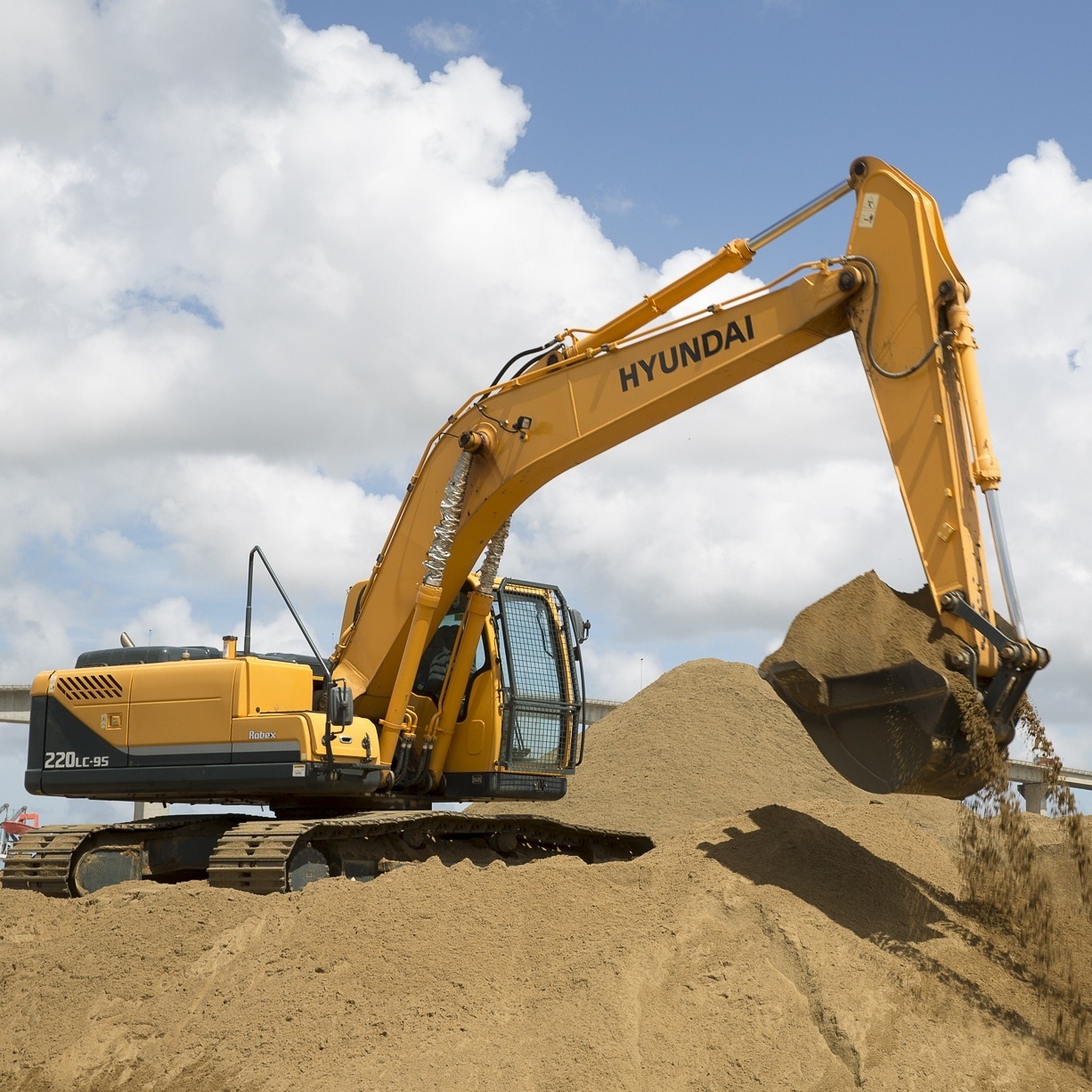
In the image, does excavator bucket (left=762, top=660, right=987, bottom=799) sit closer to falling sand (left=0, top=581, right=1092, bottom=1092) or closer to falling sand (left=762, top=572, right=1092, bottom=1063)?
falling sand (left=762, top=572, right=1092, bottom=1063)

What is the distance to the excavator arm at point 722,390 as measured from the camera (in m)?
7.61

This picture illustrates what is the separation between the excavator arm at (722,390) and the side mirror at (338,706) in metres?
0.65

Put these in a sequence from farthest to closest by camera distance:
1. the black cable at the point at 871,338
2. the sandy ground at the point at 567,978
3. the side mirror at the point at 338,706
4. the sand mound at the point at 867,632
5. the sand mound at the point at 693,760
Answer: the sand mound at the point at 693,760
the side mirror at the point at 338,706
the black cable at the point at 871,338
the sand mound at the point at 867,632
the sandy ground at the point at 567,978

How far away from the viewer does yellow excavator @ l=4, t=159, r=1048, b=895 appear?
7699 millimetres

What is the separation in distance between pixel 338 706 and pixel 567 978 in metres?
3.19

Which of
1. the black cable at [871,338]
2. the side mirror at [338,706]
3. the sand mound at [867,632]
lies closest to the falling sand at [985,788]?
the sand mound at [867,632]

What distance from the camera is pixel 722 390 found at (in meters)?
9.14

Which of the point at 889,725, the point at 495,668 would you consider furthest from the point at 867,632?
the point at 495,668

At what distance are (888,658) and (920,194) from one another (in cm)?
295

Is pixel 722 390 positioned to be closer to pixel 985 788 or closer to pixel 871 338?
pixel 871 338

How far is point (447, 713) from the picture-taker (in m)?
10.7

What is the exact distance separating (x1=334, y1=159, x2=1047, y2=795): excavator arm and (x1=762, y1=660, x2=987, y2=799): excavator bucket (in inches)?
11.8

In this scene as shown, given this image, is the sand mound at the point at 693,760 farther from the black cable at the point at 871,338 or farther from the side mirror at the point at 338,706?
the black cable at the point at 871,338

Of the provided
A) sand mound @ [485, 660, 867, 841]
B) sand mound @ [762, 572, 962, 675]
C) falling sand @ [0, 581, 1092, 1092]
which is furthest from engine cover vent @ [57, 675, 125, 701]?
sand mound @ [485, 660, 867, 841]
